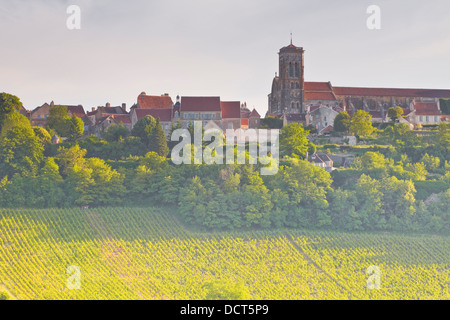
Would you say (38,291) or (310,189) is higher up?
(310,189)

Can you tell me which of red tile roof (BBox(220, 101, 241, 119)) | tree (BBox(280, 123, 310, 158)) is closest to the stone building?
red tile roof (BBox(220, 101, 241, 119))

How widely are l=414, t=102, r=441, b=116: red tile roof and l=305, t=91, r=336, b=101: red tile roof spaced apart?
10325 mm

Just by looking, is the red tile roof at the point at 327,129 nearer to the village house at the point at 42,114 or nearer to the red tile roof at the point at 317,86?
the red tile roof at the point at 317,86

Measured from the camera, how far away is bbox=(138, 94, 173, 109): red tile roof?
2836 inches

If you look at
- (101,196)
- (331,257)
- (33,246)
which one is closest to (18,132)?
(101,196)

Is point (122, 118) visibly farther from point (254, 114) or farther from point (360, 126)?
point (360, 126)

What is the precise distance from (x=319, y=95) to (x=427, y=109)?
511 inches

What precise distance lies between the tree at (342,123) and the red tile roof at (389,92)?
16.2 metres

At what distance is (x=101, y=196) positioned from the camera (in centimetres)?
5112

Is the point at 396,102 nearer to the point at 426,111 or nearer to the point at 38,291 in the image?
the point at 426,111

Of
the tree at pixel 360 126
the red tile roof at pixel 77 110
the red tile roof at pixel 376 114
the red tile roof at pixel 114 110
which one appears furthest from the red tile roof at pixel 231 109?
the red tile roof at pixel 376 114

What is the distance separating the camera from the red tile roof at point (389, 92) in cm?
8362
